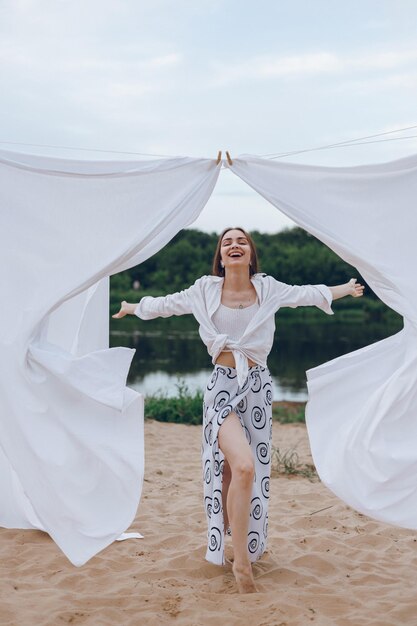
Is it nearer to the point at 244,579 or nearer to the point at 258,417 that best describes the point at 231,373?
the point at 258,417

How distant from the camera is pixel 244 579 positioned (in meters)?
3.83

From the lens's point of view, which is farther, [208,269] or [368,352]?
[208,269]

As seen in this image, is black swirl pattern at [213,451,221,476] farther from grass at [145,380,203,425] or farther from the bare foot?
grass at [145,380,203,425]

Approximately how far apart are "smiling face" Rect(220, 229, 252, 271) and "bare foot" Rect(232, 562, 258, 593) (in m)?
1.57

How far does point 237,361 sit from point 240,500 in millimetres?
708

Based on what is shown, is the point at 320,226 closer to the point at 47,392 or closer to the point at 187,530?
the point at 47,392

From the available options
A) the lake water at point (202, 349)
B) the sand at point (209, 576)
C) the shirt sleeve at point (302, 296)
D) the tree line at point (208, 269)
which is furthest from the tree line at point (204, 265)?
the shirt sleeve at point (302, 296)

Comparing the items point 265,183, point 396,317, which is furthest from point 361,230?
point 396,317

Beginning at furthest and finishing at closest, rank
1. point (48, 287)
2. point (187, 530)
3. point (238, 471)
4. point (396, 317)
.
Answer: point (396, 317) < point (187, 530) < point (48, 287) < point (238, 471)

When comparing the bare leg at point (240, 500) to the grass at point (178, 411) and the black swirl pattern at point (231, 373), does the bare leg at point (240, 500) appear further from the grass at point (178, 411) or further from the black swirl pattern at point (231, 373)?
the grass at point (178, 411)

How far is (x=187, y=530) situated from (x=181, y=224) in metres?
2.10

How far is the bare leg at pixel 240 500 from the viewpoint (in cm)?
376

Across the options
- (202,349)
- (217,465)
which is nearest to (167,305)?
(217,465)

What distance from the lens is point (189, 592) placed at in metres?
3.87
